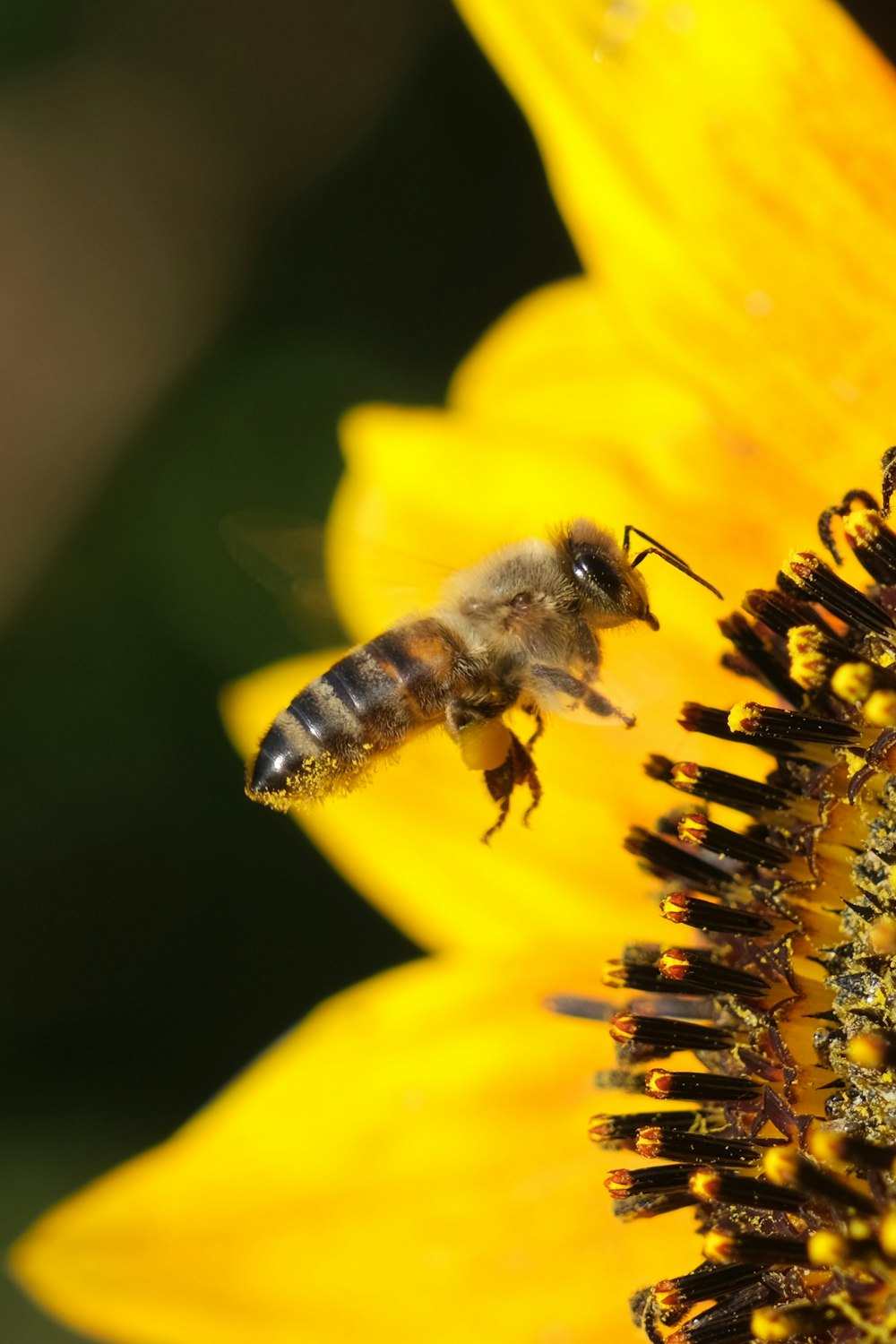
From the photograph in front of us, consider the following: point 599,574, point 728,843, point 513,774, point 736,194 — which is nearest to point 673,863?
point 728,843

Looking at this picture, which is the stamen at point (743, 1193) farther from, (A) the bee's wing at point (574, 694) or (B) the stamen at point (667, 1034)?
(A) the bee's wing at point (574, 694)

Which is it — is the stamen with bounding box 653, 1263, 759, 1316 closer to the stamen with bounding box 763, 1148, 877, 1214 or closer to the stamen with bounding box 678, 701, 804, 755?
the stamen with bounding box 763, 1148, 877, 1214

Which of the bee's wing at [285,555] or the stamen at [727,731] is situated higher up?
the bee's wing at [285,555]

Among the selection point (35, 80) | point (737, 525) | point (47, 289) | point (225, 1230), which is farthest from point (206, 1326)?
point (35, 80)

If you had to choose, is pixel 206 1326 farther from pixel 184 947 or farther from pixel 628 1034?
pixel 184 947

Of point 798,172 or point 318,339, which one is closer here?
point 798,172

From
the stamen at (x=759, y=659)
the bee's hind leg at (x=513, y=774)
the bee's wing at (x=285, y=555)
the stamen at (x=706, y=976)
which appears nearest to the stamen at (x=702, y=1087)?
the stamen at (x=706, y=976)

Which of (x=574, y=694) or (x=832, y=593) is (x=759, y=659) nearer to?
(x=832, y=593)
